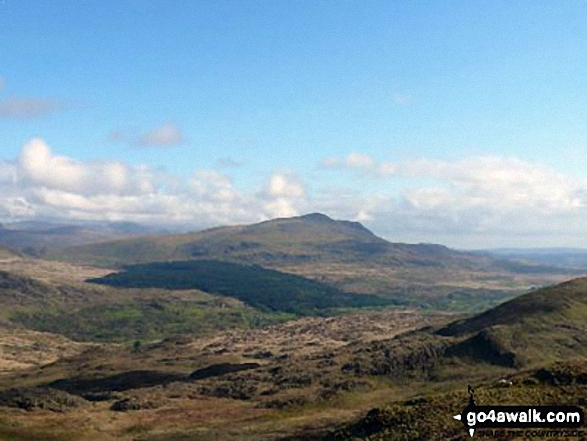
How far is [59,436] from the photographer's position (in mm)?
99688

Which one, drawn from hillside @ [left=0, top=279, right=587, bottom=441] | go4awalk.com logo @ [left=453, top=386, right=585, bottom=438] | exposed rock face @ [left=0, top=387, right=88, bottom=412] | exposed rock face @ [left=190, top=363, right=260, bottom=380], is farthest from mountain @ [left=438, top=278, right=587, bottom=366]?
go4awalk.com logo @ [left=453, top=386, right=585, bottom=438]

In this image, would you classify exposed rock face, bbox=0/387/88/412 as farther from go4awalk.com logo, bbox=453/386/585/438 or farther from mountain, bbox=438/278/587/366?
mountain, bbox=438/278/587/366

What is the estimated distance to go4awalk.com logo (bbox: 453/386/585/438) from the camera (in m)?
55.8

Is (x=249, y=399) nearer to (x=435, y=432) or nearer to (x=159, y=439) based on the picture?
(x=159, y=439)

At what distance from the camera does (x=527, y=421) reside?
189 ft

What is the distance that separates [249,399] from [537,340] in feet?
260

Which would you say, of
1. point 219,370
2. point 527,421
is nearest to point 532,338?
point 219,370

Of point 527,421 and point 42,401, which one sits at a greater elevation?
point 527,421

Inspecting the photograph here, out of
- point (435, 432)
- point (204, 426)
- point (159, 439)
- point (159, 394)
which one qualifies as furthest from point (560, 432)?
point (159, 394)

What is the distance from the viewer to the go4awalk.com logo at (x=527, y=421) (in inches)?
2196

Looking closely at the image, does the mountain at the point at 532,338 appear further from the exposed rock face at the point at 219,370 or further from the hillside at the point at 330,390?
the exposed rock face at the point at 219,370

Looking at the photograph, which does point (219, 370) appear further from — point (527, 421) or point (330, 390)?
point (527, 421)

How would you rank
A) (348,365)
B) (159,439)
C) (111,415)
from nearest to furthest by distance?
1. (159,439)
2. (111,415)
3. (348,365)

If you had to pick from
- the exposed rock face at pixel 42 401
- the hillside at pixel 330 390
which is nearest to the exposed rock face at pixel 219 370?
the hillside at pixel 330 390
